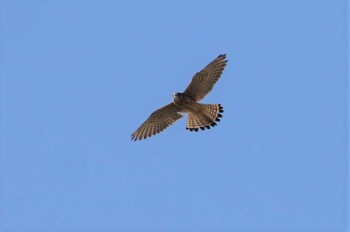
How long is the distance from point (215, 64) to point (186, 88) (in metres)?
0.63

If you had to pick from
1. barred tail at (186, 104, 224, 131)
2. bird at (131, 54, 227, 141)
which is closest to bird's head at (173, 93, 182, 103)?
bird at (131, 54, 227, 141)

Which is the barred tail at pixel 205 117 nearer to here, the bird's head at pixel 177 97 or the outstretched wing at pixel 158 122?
the outstretched wing at pixel 158 122

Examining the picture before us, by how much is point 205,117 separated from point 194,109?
24 centimetres

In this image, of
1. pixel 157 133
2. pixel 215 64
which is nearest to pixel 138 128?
pixel 157 133

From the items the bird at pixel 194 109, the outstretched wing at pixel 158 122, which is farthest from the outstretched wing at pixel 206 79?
the outstretched wing at pixel 158 122

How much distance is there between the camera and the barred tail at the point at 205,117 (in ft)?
63.9

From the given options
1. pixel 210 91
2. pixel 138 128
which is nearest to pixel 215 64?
pixel 210 91

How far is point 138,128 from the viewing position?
19750 mm

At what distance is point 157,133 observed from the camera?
64.5 ft

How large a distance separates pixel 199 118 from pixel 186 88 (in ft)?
1.95

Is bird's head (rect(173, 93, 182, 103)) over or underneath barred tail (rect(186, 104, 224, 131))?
over

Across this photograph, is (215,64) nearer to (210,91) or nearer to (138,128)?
(210,91)

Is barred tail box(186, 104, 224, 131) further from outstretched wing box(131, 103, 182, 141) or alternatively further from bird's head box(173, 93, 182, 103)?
bird's head box(173, 93, 182, 103)

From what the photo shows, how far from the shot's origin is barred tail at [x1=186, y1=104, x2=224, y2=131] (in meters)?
19.5
